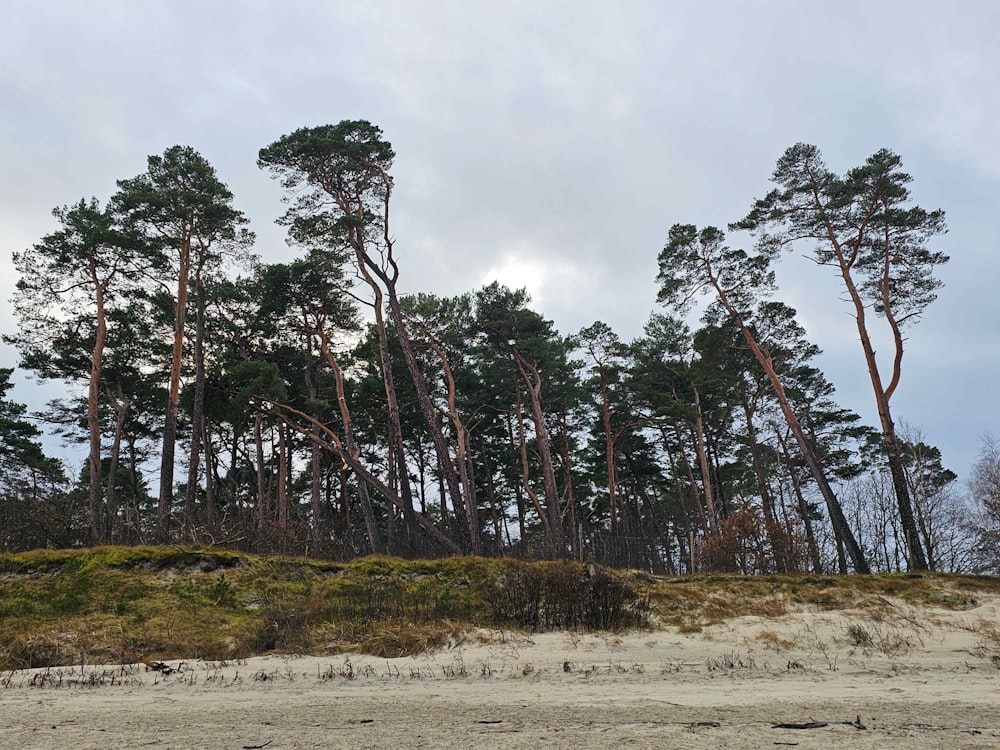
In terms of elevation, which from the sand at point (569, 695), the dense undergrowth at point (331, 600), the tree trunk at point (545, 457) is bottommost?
the sand at point (569, 695)

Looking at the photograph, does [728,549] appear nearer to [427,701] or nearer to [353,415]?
[353,415]

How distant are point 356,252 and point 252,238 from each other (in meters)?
4.31

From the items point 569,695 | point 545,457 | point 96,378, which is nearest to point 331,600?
point 569,695

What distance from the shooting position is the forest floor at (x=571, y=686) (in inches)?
169

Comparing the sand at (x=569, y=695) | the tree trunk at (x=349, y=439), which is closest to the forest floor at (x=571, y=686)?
the sand at (x=569, y=695)

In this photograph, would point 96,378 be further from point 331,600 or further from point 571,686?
point 571,686

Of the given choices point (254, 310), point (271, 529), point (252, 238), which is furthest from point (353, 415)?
point (271, 529)

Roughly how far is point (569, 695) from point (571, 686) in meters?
0.57

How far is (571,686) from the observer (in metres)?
6.40

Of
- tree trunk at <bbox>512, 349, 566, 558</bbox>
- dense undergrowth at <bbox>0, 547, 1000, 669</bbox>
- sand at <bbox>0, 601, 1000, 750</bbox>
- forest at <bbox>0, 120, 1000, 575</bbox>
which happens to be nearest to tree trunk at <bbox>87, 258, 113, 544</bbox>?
forest at <bbox>0, 120, 1000, 575</bbox>

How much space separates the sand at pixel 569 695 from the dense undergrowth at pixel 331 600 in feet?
2.40

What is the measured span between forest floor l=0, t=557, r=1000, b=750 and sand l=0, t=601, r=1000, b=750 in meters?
0.03

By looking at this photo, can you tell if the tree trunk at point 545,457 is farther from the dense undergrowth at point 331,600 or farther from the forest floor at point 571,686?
the forest floor at point 571,686

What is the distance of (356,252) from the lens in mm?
20531
